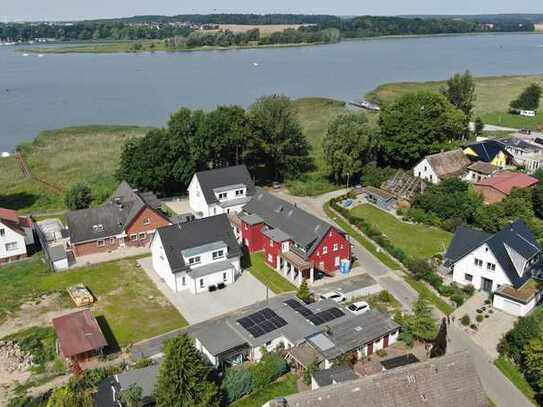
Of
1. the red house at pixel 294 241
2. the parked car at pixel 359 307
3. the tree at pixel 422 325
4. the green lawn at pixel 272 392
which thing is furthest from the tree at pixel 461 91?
the green lawn at pixel 272 392

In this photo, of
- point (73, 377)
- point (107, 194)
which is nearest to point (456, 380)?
point (73, 377)

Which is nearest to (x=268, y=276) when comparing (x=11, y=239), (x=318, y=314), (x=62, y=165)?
(x=318, y=314)

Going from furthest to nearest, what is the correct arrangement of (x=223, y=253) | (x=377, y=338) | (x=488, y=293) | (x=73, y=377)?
(x=223, y=253) → (x=488, y=293) → (x=377, y=338) → (x=73, y=377)

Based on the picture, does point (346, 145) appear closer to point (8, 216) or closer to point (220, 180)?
point (220, 180)

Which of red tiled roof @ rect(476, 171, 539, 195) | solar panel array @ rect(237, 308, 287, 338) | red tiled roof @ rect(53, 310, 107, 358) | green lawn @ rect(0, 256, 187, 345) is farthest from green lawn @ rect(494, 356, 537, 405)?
red tiled roof @ rect(476, 171, 539, 195)

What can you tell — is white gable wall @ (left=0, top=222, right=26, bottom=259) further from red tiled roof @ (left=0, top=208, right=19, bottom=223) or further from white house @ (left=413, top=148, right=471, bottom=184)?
white house @ (left=413, top=148, right=471, bottom=184)

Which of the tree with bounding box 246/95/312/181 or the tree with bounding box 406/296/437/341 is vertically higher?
the tree with bounding box 246/95/312/181

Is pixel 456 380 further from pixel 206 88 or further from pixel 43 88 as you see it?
pixel 43 88
